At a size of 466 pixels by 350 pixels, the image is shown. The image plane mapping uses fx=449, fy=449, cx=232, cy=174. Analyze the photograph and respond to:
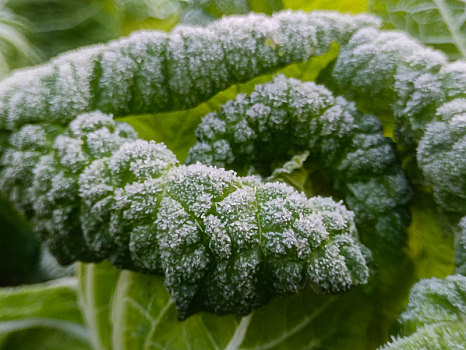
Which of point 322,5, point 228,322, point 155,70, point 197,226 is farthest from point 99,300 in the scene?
point 322,5

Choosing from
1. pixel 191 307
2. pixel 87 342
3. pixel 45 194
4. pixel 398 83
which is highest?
pixel 398 83

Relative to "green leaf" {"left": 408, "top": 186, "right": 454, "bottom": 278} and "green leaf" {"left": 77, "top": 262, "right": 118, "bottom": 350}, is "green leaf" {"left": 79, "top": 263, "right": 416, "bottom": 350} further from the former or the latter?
"green leaf" {"left": 408, "top": 186, "right": 454, "bottom": 278}

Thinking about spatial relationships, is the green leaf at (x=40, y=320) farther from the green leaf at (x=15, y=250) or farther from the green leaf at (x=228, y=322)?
the green leaf at (x=15, y=250)

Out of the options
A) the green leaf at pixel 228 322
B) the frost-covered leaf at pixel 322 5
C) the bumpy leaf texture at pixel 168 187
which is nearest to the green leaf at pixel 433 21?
the frost-covered leaf at pixel 322 5

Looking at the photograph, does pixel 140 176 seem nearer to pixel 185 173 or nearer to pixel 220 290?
pixel 185 173

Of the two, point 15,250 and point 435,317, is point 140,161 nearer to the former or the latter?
point 435,317

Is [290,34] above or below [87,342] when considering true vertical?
above

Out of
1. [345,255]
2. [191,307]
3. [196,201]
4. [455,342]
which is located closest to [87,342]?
[191,307]
